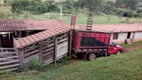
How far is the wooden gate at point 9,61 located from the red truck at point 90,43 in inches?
200

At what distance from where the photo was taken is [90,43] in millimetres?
15016

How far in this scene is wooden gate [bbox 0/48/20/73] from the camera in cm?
1098

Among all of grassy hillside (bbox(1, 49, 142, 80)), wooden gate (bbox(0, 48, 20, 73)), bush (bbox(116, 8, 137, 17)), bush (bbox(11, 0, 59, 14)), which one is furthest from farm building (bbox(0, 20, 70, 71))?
bush (bbox(116, 8, 137, 17))

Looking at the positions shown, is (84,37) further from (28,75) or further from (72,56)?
(28,75)

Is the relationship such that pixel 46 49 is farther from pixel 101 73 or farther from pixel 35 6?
pixel 35 6

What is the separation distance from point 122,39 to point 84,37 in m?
11.5

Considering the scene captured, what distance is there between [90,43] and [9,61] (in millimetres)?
6705

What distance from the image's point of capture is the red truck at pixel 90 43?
1462cm

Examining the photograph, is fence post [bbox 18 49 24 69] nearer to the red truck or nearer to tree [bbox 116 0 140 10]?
the red truck

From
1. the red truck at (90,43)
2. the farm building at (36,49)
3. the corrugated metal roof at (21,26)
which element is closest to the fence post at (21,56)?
the farm building at (36,49)

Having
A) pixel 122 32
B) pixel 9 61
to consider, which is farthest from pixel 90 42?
pixel 122 32

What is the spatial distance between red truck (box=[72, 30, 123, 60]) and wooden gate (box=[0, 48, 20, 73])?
5.08 meters

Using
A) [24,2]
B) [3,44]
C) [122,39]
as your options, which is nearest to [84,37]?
[3,44]

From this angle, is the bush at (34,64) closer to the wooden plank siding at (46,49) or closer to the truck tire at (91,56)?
the wooden plank siding at (46,49)
